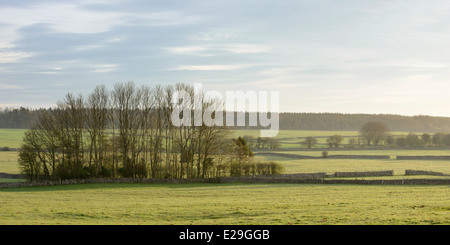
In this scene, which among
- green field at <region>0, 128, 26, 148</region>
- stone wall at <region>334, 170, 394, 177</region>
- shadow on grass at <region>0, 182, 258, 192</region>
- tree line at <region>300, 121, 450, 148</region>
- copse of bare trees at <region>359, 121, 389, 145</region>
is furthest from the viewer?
copse of bare trees at <region>359, 121, 389, 145</region>

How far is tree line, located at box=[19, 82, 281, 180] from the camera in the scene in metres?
61.1

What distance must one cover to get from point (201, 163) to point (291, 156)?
47.9 meters

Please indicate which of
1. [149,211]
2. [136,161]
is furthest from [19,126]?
[149,211]

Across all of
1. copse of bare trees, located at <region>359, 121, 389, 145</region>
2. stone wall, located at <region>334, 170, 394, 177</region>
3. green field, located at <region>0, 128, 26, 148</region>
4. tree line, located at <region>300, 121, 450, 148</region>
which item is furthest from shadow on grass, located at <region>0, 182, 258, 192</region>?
copse of bare trees, located at <region>359, 121, 389, 145</region>

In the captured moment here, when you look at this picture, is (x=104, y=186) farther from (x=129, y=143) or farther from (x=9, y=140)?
(x=9, y=140)

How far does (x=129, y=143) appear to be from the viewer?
2506 inches

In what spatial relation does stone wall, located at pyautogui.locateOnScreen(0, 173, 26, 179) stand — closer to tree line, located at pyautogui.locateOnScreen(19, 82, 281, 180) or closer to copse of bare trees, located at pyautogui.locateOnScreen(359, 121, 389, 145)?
tree line, located at pyautogui.locateOnScreen(19, 82, 281, 180)

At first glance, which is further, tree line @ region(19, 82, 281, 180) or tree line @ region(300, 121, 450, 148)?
tree line @ region(300, 121, 450, 148)

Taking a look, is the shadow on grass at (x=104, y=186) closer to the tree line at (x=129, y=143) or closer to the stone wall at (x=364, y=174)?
the tree line at (x=129, y=143)

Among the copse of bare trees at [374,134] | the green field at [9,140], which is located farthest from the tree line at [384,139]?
the green field at [9,140]

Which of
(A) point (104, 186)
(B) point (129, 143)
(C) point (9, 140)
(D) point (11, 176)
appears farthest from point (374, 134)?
(C) point (9, 140)

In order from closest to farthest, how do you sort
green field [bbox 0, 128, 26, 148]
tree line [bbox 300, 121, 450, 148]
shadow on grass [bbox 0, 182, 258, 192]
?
shadow on grass [bbox 0, 182, 258, 192] → green field [bbox 0, 128, 26, 148] → tree line [bbox 300, 121, 450, 148]

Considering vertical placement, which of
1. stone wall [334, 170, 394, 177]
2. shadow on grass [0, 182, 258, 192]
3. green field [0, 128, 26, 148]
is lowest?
shadow on grass [0, 182, 258, 192]
